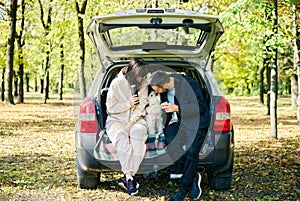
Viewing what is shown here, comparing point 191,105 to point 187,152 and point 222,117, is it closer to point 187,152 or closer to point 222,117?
point 222,117

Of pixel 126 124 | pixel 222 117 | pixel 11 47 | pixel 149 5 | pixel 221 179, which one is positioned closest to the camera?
pixel 222 117

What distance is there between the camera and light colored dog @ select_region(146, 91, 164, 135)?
566cm

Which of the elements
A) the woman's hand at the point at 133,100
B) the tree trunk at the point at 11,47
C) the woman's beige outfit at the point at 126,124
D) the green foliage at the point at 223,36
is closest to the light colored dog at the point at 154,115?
the woman's beige outfit at the point at 126,124

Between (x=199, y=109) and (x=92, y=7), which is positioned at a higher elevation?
(x=92, y=7)

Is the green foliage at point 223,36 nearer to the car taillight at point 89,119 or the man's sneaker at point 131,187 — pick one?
the car taillight at point 89,119

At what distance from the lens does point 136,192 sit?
5.55 metres

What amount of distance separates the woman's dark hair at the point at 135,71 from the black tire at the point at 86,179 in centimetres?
130

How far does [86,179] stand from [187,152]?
1.49 metres

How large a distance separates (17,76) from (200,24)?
24325mm

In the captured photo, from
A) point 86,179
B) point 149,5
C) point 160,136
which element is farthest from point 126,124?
point 149,5

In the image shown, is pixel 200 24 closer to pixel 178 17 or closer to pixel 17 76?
pixel 178 17

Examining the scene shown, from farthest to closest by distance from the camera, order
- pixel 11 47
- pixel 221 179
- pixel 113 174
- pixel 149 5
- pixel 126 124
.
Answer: pixel 11 47
pixel 149 5
pixel 113 174
pixel 221 179
pixel 126 124

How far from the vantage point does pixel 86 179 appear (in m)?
6.04

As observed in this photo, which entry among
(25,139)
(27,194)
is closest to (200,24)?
(27,194)
